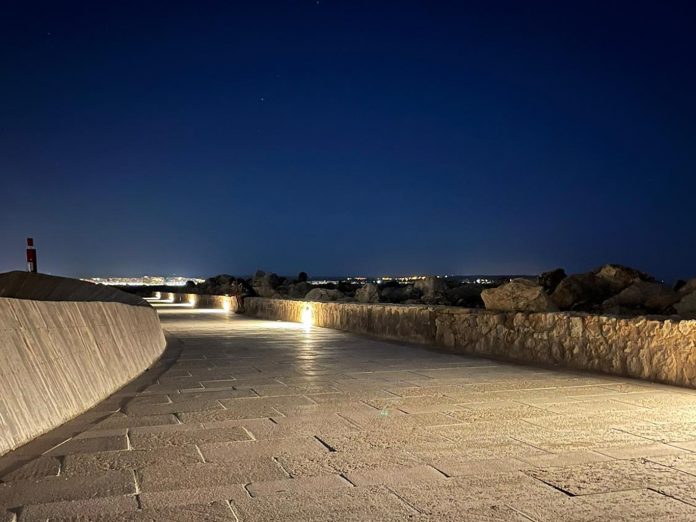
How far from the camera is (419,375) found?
7.87 m

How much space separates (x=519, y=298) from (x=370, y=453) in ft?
20.2

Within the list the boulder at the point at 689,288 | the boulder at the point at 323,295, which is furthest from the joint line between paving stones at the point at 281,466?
the boulder at the point at 323,295

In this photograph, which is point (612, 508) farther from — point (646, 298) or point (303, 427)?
point (646, 298)

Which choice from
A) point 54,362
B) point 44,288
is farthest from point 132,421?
point 44,288

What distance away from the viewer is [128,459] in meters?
4.10

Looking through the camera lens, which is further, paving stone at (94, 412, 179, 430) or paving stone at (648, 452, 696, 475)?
paving stone at (94, 412, 179, 430)

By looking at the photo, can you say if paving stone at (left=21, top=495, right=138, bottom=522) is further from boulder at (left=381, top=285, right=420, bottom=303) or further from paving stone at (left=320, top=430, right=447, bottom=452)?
boulder at (left=381, top=285, right=420, bottom=303)

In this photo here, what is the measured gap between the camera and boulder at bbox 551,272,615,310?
14766 millimetres

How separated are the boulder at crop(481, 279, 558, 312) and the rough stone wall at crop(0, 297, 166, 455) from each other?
217 inches

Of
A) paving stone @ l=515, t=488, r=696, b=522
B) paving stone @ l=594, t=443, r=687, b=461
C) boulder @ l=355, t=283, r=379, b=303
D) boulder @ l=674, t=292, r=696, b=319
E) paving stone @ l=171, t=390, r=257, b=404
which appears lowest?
paving stone @ l=515, t=488, r=696, b=522

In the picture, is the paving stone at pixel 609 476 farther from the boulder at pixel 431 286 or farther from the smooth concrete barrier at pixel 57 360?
the boulder at pixel 431 286

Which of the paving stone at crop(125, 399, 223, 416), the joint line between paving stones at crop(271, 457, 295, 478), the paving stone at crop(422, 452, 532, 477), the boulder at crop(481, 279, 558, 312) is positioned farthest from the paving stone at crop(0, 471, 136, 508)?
the boulder at crop(481, 279, 558, 312)

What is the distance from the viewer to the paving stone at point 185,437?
14.8 feet

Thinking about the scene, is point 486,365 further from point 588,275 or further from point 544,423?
point 588,275
